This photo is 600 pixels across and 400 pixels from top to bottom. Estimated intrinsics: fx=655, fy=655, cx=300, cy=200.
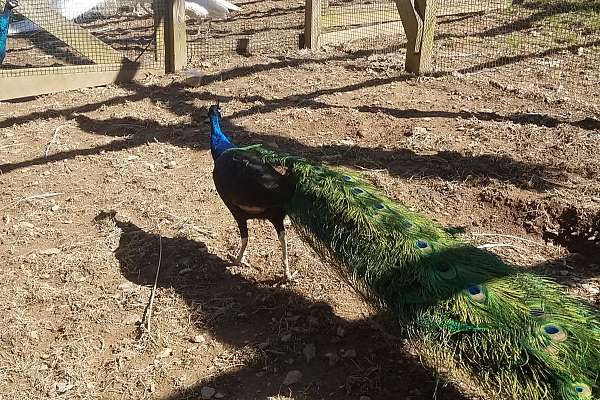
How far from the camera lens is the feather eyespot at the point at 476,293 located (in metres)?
2.51

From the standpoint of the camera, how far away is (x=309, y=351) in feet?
10.5

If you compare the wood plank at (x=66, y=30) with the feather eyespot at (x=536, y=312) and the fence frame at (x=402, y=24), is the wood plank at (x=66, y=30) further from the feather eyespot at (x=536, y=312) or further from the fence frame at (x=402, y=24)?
the feather eyespot at (x=536, y=312)

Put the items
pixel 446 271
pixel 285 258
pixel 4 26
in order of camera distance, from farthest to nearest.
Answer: pixel 4 26
pixel 285 258
pixel 446 271

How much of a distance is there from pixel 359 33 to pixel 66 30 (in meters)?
3.73

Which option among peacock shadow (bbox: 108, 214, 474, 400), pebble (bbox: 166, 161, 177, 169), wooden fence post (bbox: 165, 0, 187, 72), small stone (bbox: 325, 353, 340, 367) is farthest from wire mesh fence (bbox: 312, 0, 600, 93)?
small stone (bbox: 325, 353, 340, 367)

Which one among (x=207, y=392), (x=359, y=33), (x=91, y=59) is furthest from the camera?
(x=359, y=33)

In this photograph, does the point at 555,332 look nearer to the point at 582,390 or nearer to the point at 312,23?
the point at 582,390

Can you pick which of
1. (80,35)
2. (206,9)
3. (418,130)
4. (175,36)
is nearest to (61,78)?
(80,35)

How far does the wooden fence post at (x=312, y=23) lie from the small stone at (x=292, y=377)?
5914 millimetres

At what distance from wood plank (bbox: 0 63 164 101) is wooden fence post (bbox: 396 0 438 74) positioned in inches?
113

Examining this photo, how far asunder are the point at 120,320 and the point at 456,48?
615cm

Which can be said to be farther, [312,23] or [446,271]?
[312,23]

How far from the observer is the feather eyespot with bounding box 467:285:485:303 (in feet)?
8.23

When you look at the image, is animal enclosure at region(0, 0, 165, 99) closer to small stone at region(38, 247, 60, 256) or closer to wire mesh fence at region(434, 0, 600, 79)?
small stone at region(38, 247, 60, 256)
